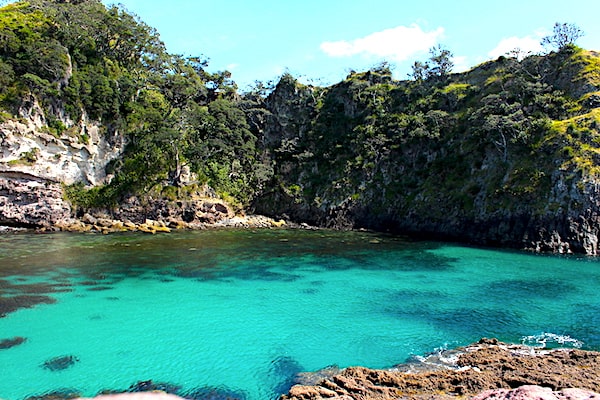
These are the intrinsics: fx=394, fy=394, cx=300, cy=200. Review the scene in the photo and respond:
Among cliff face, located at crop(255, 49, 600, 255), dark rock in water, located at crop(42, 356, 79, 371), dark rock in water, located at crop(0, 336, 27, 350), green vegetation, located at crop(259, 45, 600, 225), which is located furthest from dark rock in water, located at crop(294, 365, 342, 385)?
green vegetation, located at crop(259, 45, 600, 225)

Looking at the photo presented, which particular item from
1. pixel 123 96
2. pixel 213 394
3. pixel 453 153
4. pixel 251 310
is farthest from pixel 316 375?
pixel 123 96

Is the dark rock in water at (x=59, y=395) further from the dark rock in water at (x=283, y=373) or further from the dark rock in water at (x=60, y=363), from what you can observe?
the dark rock in water at (x=283, y=373)

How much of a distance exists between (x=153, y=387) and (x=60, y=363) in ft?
13.8

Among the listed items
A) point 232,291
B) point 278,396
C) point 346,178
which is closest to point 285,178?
point 346,178

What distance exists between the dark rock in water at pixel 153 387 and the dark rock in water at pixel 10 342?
21.4ft

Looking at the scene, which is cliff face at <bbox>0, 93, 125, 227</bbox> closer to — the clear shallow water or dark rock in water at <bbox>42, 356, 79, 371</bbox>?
the clear shallow water

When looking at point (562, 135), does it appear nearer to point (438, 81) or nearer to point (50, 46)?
point (438, 81)

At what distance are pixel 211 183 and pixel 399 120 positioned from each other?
105 feet

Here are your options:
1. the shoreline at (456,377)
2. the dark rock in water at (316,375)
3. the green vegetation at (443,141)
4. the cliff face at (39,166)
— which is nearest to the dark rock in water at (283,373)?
the dark rock in water at (316,375)

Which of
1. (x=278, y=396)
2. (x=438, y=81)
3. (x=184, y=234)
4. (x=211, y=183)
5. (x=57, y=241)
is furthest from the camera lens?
A: (x=438, y=81)

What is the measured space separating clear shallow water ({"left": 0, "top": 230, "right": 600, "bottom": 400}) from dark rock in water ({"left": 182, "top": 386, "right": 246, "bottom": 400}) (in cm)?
7

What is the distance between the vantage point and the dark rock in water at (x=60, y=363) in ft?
45.8

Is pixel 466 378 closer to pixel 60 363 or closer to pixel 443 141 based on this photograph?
pixel 60 363

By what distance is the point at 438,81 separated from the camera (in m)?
67.7
